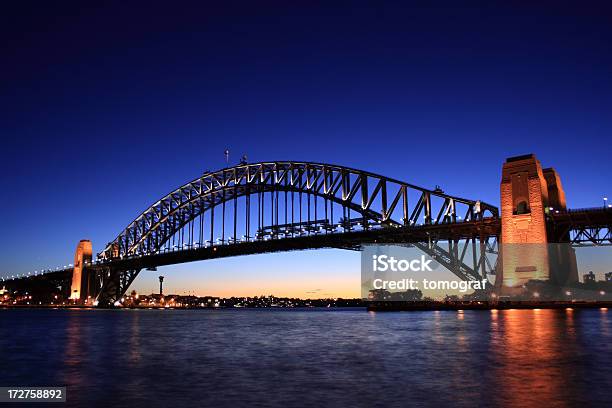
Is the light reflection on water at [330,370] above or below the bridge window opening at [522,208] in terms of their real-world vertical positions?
below

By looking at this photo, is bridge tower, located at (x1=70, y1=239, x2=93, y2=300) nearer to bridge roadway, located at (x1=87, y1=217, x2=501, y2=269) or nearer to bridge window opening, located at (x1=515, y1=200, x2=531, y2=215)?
bridge roadway, located at (x1=87, y1=217, x2=501, y2=269)

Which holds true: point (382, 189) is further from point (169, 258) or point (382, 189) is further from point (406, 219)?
point (169, 258)

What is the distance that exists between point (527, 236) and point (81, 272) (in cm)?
9088

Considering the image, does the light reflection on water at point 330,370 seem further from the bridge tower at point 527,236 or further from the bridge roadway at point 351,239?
the bridge roadway at point 351,239

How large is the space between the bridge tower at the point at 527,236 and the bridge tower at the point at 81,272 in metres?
86.4

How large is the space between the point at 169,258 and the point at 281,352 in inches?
3103

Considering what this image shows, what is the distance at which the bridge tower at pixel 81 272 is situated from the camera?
119750mm

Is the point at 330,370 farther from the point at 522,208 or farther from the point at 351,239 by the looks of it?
the point at 351,239

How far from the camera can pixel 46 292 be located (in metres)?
163

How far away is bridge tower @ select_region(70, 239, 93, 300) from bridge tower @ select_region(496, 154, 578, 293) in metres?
86.4

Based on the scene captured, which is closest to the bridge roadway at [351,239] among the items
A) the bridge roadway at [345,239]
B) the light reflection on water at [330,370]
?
the bridge roadway at [345,239]

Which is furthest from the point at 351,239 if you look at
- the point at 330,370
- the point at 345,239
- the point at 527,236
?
the point at 330,370

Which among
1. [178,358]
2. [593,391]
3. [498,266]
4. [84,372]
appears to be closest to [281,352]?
[178,358]

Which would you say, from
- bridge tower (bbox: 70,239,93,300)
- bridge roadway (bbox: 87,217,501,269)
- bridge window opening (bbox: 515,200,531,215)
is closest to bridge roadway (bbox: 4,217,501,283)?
bridge roadway (bbox: 87,217,501,269)
